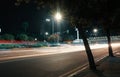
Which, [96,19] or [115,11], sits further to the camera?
[96,19]

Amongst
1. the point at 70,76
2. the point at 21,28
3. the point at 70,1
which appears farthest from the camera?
the point at 21,28

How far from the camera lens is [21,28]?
166875mm

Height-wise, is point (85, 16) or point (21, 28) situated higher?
point (21, 28)

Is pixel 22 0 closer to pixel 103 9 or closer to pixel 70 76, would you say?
pixel 103 9

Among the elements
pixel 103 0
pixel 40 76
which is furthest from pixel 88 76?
pixel 103 0

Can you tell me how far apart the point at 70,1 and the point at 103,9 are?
3124 mm

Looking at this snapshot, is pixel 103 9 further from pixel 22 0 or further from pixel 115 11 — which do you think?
pixel 22 0

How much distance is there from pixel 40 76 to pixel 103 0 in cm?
559

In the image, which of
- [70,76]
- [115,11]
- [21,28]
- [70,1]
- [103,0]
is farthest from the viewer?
[21,28]

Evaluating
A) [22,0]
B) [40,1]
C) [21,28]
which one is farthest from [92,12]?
[21,28]

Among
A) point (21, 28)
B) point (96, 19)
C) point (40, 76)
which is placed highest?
point (21, 28)

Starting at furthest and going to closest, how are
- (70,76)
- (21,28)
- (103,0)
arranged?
(21,28) < (70,76) < (103,0)

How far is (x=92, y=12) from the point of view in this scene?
13.6m

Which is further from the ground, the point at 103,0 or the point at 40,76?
the point at 103,0
